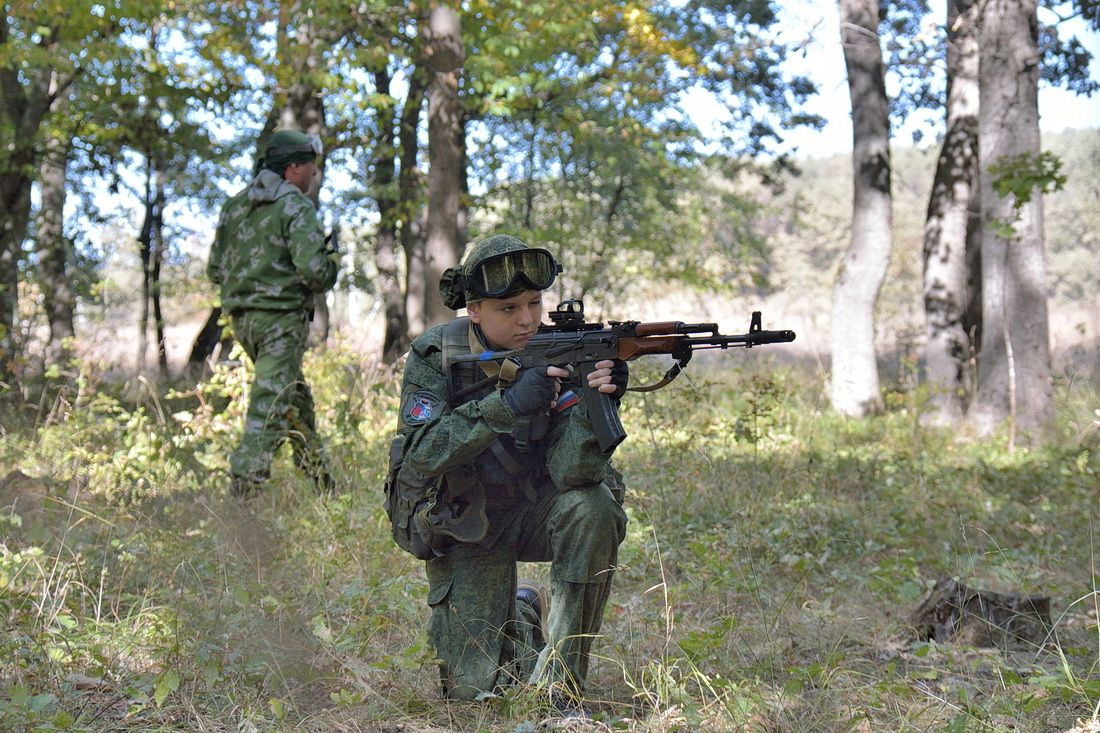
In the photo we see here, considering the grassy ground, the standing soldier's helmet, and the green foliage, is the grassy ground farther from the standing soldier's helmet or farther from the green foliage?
the green foliage

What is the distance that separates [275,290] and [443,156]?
3476 millimetres

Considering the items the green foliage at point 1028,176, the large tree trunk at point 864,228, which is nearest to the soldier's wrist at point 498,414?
the green foliage at point 1028,176

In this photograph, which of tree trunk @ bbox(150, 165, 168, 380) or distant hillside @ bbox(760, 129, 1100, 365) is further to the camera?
distant hillside @ bbox(760, 129, 1100, 365)

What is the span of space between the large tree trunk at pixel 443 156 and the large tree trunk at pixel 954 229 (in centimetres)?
606

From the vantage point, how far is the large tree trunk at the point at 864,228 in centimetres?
1166

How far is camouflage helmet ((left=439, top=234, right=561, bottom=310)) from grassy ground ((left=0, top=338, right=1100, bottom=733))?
103cm

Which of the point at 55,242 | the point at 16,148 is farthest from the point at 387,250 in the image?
the point at 16,148

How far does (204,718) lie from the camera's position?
326 cm

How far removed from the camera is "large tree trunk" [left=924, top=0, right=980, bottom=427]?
12.2 metres

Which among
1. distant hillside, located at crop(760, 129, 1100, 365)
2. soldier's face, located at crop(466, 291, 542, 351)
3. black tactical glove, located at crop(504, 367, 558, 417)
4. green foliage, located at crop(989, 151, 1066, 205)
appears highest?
distant hillside, located at crop(760, 129, 1100, 365)

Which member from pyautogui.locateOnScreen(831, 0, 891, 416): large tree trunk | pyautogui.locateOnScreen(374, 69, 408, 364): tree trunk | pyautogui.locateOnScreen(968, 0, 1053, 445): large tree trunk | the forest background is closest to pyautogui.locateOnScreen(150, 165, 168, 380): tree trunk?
the forest background

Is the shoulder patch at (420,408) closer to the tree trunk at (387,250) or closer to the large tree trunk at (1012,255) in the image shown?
the large tree trunk at (1012,255)

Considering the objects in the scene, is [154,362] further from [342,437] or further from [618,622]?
[618,622]

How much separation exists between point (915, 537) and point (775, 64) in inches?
507
